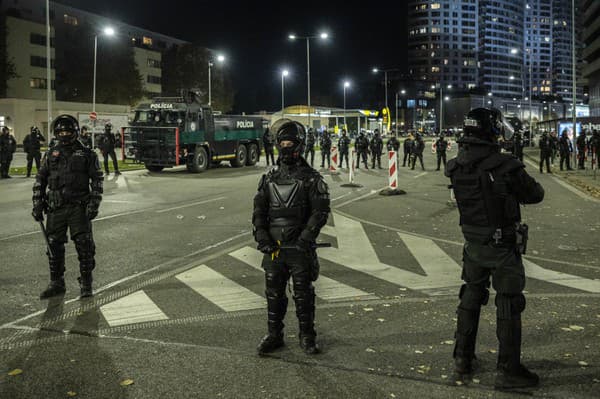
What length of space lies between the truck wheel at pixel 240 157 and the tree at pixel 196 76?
60.3 meters

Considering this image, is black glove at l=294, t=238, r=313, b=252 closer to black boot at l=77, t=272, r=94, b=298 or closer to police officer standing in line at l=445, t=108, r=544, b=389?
police officer standing in line at l=445, t=108, r=544, b=389

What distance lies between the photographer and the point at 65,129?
21.8 ft

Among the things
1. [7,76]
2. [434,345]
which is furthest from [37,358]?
[7,76]

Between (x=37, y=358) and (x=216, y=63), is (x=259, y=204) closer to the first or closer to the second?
(x=37, y=358)

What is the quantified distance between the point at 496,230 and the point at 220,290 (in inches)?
142

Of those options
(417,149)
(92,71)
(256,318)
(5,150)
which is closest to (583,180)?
(417,149)

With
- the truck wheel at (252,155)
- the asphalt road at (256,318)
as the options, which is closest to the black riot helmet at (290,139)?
the asphalt road at (256,318)

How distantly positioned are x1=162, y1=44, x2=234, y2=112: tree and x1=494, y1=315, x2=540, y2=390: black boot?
86913 mm

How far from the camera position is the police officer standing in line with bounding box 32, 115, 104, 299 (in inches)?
262

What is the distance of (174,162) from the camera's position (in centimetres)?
2508

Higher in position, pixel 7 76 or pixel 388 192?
pixel 7 76

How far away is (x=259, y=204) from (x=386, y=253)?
181 inches

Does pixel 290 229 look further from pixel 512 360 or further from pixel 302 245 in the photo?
pixel 512 360

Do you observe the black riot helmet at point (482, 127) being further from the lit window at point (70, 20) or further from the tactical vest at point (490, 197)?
the lit window at point (70, 20)
